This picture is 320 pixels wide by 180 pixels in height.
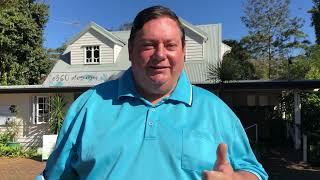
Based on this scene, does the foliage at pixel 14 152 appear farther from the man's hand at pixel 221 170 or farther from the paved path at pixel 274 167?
the man's hand at pixel 221 170

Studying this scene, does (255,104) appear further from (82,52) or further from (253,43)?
(253,43)

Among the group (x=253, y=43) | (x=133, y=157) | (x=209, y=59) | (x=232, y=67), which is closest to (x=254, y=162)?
(x=133, y=157)

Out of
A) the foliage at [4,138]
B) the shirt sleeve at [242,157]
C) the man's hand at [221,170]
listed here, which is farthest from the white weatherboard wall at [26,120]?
the man's hand at [221,170]

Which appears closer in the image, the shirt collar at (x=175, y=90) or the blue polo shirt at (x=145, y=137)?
the blue polo shirt at (x=145, y=137)

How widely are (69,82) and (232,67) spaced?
1008 centimetres

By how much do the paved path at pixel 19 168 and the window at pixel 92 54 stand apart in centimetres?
741

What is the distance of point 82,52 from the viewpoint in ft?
80.5

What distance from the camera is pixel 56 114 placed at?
19531 millimetres

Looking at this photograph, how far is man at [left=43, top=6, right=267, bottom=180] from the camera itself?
2158 mm

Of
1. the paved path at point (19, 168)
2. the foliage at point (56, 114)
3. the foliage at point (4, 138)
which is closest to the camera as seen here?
the paved path at point (19, 168)

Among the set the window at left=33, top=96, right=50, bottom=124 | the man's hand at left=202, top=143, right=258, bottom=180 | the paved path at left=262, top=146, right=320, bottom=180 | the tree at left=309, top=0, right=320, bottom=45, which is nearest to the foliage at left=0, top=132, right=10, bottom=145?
the window at left=33, top=96, right=50, bottom=124

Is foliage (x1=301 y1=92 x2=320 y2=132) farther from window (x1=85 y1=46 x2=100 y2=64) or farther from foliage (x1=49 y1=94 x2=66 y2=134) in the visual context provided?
window (x1=85 y1=46 x2=100 y2=64)

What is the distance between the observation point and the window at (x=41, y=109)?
21406 millimetres

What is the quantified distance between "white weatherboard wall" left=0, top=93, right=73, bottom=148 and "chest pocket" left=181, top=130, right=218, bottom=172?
19.5 metres
